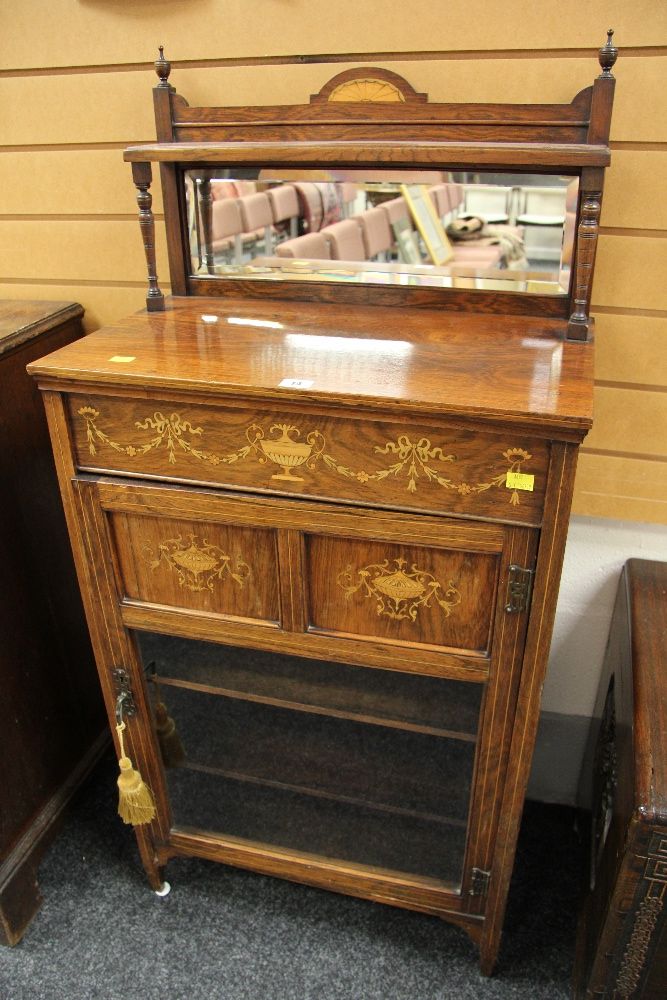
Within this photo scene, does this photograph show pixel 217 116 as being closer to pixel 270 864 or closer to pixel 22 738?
pixel 22 738

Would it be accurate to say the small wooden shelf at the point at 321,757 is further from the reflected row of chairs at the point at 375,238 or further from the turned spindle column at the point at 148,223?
the reflected row of chairs at the point at 375,238

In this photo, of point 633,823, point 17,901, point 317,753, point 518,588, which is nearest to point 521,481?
point 518,588

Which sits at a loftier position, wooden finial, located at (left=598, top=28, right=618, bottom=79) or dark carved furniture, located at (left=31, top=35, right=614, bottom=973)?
wooden finial, located at (left=598, top=28, right=618, bottom=79)

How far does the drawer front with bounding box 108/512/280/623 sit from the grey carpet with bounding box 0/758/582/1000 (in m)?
0.70

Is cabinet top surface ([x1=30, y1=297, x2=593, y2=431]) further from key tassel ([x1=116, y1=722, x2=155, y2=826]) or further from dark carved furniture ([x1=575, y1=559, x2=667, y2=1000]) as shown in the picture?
key tassel ([x1=116, y1=722, x2=155, y2=826])

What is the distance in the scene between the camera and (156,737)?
1368 mm

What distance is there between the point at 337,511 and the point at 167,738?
Answer: 629 millimetres

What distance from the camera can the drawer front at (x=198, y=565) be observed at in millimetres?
1122

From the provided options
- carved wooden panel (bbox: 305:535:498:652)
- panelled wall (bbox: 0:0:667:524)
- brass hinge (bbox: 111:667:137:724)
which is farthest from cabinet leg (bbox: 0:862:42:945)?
panelled wall (bbox: 0:0:667:524)

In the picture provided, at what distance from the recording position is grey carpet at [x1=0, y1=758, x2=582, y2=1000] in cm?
137

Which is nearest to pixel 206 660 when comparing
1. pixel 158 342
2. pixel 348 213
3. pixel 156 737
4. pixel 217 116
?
pixel 156 737

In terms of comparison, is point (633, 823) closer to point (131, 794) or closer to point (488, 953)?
point (488, 953)

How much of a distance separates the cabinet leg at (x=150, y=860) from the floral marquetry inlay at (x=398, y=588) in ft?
2.30

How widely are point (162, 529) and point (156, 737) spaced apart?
45 cm
